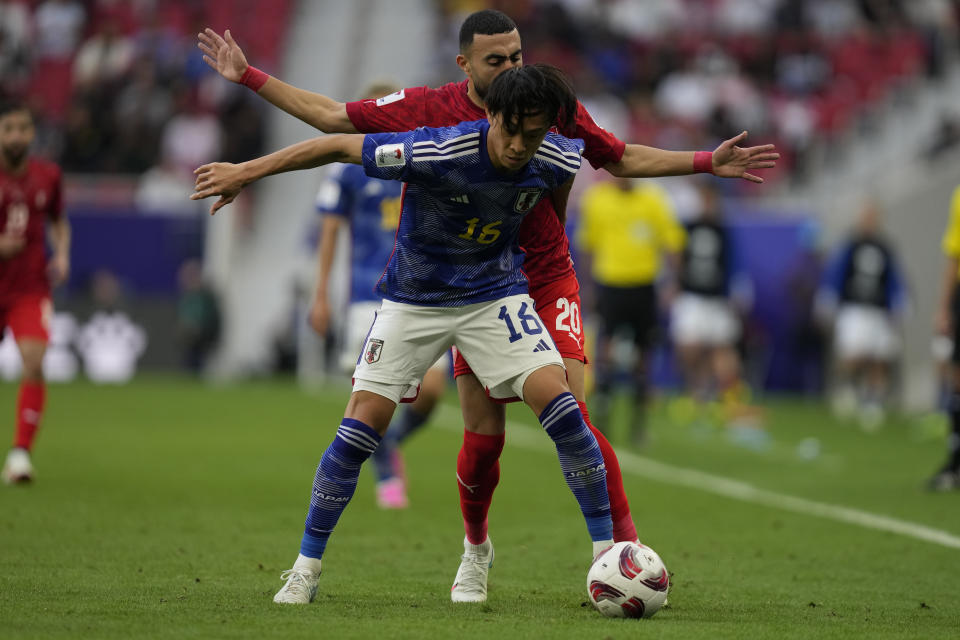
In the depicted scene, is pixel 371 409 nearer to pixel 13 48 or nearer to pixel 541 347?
pixel 541 347

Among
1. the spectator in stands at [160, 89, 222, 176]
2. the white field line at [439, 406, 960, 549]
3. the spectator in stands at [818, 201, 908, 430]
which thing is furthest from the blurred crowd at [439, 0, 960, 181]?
the white field line at [439, 406, 960, 549]

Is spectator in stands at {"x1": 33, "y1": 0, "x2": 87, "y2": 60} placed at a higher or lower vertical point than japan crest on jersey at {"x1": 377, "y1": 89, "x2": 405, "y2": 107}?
higher

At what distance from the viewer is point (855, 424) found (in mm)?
16516

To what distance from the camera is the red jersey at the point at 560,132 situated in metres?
5.61

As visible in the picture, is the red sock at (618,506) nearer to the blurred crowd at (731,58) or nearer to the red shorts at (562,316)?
the red shorts at (562,316)

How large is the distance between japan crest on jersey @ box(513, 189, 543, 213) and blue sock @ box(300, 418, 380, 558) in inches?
40.9

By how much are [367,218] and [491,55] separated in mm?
3402

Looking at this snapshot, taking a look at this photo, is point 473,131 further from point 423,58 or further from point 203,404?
point 423,58

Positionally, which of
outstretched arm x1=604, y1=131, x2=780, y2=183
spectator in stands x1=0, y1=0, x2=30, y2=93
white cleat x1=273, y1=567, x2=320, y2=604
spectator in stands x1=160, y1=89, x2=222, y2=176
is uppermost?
spectator in stands x1=0, y1=0, x2=30, y2=93

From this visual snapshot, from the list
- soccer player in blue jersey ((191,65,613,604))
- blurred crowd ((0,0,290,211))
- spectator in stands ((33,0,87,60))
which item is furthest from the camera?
spectator in stands ((33,0,87,60))

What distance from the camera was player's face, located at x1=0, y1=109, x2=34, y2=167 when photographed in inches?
365

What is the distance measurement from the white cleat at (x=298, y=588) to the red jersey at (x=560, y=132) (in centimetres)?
156

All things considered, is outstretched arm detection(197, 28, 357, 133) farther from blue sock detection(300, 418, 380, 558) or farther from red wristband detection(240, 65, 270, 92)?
blue sock detection(300, 418, 380, 558)

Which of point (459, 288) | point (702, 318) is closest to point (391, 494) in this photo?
point (459, 288)
